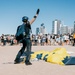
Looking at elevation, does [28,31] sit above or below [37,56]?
above

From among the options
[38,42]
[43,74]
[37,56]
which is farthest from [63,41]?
[43,74]

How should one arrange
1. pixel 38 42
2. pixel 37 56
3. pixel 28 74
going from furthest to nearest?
pixel 38 42 < pixel 37 56 < pixel 28 74

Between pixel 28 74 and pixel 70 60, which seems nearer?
pixel 28 74

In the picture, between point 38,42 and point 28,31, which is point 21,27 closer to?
point 28,31

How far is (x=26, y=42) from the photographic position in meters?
11.1

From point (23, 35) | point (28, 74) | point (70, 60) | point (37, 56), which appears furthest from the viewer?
point (37, 56)

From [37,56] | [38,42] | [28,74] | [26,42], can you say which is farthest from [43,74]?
[38,42]

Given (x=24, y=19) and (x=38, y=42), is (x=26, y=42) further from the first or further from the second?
(x=38, y=42)

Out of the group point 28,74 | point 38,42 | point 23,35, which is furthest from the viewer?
point 38,42

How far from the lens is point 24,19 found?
11148 mm

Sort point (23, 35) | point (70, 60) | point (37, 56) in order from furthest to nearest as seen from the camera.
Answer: point (37, 56)
point (70, 60)
point (23, 35)

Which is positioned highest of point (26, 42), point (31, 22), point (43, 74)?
point (31, 22)

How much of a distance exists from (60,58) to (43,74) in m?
3.44

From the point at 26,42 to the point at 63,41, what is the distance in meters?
23.7
